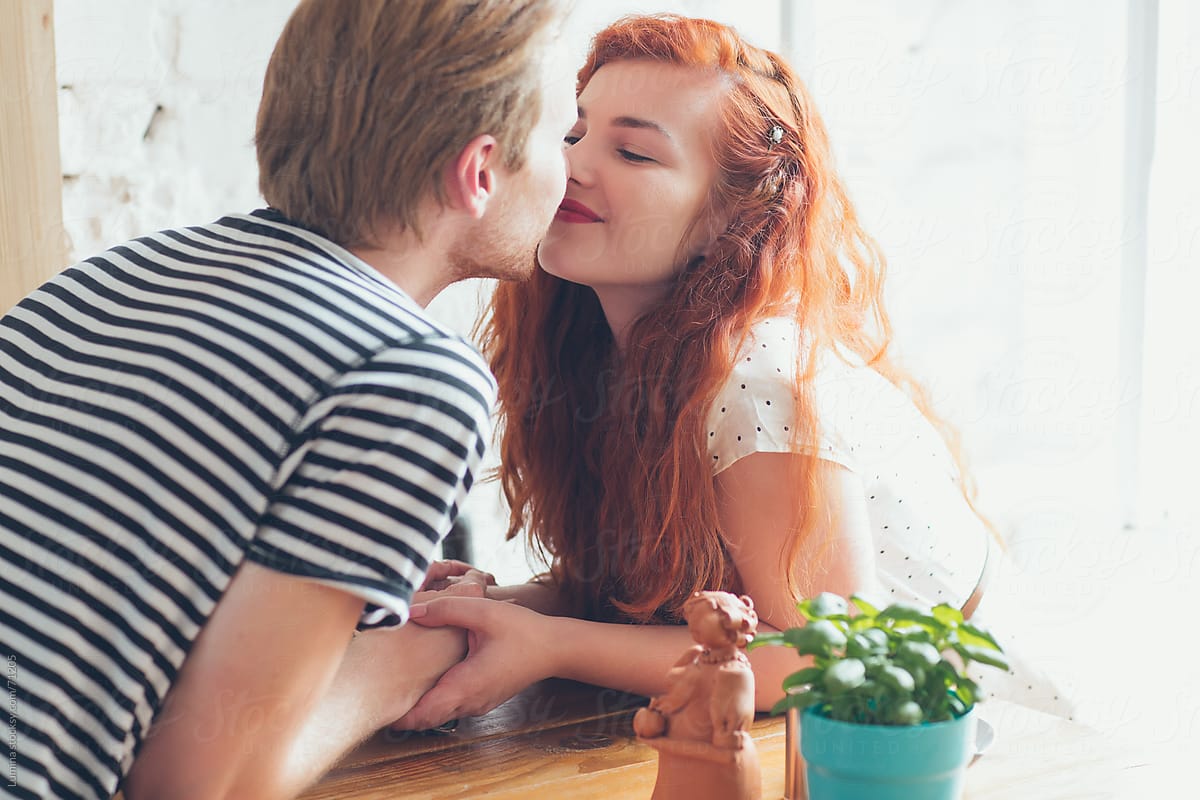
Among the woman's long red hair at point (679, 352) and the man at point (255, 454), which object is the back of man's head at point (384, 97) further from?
the woman's long red hair at point (679, 352)

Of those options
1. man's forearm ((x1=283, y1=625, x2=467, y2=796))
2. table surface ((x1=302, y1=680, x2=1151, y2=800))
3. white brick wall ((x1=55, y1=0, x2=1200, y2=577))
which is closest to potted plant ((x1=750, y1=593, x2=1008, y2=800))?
table surface ((x1=302, y1=680, x2=1151, y2=800))

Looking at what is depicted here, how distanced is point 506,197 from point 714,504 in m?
0.43

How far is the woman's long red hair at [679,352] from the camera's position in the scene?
1281 millimetres

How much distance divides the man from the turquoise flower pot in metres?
0.31

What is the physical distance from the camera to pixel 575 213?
4.58ft

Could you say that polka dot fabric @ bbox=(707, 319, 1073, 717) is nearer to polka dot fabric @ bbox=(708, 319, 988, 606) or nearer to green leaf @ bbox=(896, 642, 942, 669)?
polka dot fabric @ bbox=(708, 319, 988, 606)

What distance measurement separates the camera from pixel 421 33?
0.90 meters

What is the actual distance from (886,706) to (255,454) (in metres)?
0.46

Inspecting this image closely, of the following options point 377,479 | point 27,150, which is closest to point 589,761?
point 377,479

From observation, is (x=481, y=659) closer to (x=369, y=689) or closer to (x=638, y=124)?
(x=369, y=689)

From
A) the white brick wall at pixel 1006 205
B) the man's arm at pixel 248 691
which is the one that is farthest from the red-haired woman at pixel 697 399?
the white brick wall at pixel 1006 205

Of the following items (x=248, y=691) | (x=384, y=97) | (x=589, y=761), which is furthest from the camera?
(x=589, y=761)

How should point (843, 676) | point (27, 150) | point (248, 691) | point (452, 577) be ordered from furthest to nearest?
point (27, 150)
point (452, 577)
point (248, 691)
point (843, 676)

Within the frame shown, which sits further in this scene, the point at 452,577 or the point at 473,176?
the point at 452,577
